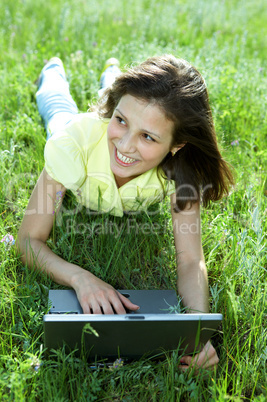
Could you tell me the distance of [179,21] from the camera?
5.71 m

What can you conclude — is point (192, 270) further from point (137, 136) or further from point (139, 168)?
point (137, 136)

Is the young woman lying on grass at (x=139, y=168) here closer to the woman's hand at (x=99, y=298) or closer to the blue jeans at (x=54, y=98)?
the woman's hand at (x=99, y=298)

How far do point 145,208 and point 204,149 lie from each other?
0.50 meters

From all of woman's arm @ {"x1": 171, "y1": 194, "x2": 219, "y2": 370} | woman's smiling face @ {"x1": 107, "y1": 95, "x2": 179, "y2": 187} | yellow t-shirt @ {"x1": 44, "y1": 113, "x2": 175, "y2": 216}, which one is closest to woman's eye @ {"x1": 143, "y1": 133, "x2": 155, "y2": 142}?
woman's smiling face @ {"x1": 107, "y1": 95, "x2": 179, "y2": 187}

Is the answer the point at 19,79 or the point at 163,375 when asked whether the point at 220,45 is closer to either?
the point at 19,79

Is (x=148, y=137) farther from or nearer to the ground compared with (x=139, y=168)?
farther from the ground

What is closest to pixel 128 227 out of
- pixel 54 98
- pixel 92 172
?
pixel 92 172

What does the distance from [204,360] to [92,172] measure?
1.20 meters

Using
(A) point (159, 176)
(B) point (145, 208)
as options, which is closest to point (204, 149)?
(A) point (159, 176)

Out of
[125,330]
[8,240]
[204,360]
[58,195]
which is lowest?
[204,360]

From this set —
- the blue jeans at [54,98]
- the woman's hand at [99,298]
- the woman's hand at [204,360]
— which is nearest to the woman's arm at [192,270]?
the woman's hand at [204,360]

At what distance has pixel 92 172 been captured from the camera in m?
2.74

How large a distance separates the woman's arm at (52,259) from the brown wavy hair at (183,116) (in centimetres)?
61

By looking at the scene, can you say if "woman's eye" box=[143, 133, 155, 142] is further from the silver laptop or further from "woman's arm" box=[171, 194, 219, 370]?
the silver laptop
